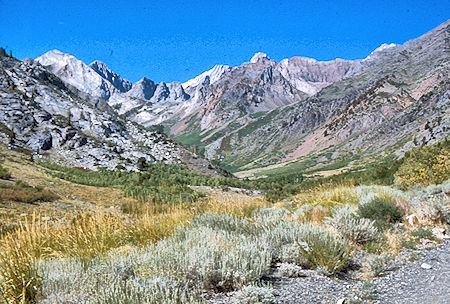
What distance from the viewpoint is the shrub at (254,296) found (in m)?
3.74

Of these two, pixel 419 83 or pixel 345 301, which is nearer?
pixel 345 301

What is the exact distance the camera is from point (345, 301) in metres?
3.98

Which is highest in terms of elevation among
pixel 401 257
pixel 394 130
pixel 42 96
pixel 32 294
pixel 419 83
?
pixel 419 83

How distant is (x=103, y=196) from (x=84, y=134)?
96.9 ft

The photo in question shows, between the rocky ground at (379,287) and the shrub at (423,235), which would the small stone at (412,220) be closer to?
the shrub at (423,235)

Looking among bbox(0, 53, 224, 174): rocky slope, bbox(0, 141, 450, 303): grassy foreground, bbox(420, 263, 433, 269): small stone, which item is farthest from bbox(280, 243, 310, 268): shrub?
bbox(0, 53, 224, 174): rocky slope

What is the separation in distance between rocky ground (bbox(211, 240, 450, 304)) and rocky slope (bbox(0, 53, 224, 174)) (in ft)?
128

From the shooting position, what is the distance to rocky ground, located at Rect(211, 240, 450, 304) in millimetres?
4020

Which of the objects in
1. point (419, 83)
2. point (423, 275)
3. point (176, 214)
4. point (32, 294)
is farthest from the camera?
point (419, 83)

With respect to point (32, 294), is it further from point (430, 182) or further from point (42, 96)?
point (42, 96)

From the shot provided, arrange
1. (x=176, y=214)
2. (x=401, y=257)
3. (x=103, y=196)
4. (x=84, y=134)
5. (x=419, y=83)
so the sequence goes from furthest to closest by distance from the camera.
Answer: (x=419, y=83) → (x=84, y=134) → (x=103, y=196) → (x=176, y=214) → (x=401, y=257)

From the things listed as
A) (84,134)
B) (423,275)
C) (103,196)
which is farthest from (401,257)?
(84,134)

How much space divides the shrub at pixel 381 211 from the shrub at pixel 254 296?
5533mm

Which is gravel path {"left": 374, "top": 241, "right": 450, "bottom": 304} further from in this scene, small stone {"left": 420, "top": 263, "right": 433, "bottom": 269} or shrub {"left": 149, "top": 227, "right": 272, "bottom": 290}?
shrub {"left": 149, "top": 227, "right": 272, "bottom": 290}
